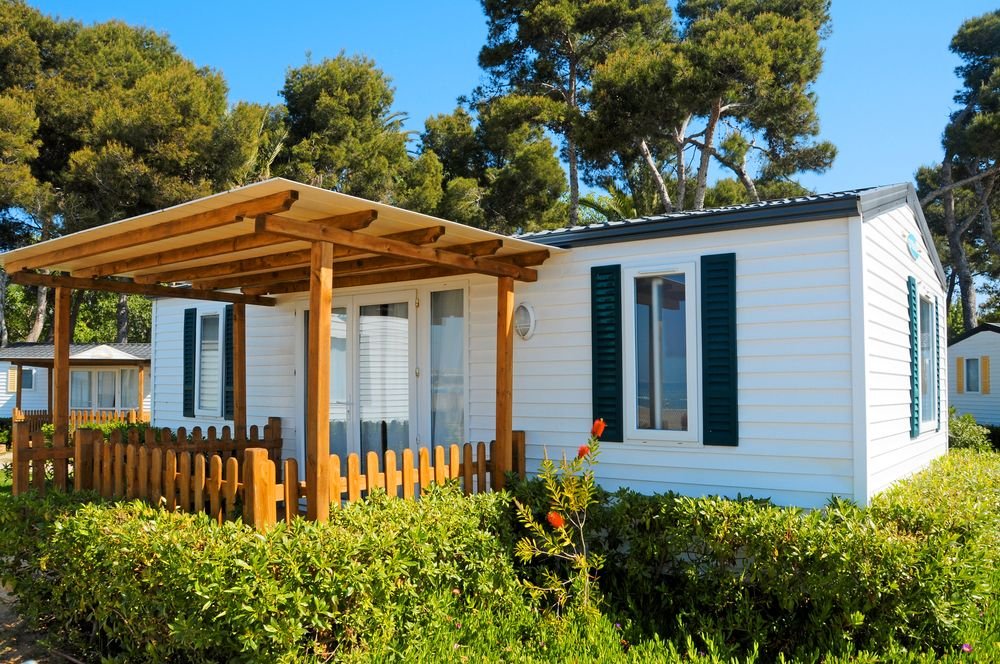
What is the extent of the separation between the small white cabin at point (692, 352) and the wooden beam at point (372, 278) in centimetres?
26

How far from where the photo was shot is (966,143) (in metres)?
23.2

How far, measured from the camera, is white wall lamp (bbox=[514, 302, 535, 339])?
664 centimetres

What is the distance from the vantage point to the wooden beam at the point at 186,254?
5.14 metres

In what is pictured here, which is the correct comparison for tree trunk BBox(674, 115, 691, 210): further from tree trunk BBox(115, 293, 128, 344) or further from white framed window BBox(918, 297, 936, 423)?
tree trunk BBox(115, 293, 128, 344)

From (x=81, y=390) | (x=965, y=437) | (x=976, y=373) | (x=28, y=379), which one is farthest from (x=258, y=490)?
(x=28, y=379)

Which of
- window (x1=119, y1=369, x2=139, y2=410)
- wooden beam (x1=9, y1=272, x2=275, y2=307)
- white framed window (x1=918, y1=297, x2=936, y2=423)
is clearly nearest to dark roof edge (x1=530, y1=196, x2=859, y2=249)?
white framed window (x1=918, y1=297, x2=936, y2=423)

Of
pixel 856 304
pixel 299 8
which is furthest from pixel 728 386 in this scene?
pixel 299 8

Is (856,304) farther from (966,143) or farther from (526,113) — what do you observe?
(966,143)

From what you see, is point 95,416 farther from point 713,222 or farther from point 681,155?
point 713,222

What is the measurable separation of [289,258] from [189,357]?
13.7 feet

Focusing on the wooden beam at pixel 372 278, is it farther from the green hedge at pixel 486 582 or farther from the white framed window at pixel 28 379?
the white framed window at pixel 28 379

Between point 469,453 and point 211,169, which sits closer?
point 469,453

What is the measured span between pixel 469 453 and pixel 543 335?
4.61ft

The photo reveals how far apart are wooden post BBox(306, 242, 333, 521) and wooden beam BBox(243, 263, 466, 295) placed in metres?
1.90
